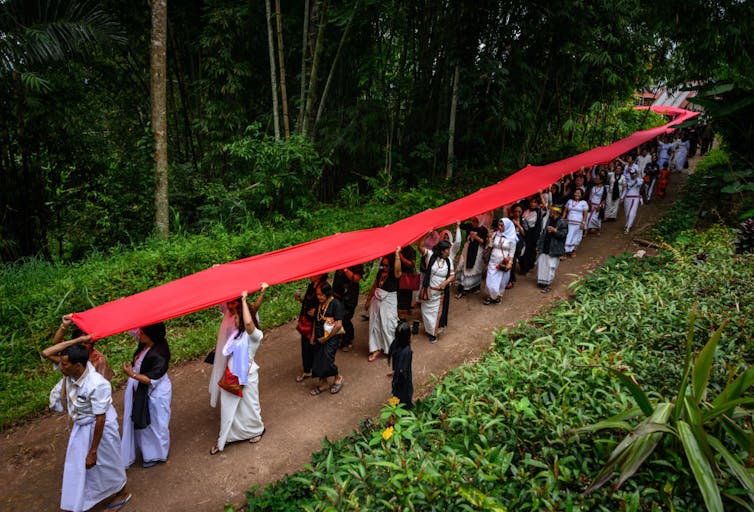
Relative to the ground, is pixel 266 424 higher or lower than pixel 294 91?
lower

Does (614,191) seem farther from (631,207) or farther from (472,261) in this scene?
→ (472,261)

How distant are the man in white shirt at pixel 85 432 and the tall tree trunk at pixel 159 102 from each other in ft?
15.7

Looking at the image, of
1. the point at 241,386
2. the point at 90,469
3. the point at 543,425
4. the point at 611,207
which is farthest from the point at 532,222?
the point at 90,469

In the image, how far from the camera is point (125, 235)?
8.62 m

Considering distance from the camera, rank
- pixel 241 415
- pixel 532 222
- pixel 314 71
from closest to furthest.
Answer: pixel 241 415, pixel 532 222, pixel 314 71

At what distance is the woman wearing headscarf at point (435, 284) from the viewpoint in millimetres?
5676

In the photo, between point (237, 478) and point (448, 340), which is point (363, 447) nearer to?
point (237, 478)

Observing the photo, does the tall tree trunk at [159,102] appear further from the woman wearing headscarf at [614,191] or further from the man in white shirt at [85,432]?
the woman wearing headscarf at [614,191]

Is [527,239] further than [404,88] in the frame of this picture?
No

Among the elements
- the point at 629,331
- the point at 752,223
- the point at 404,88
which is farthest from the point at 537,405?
the point at 404,88

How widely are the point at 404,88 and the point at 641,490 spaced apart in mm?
9614

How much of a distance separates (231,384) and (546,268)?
5094mm

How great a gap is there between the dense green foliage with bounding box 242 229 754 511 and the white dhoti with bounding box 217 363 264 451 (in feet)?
2.50

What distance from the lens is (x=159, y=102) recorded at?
23.3 feet
